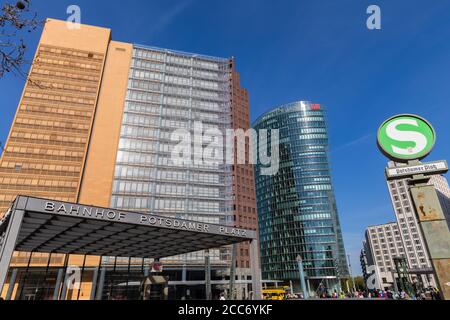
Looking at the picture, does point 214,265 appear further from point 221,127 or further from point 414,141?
point 414,141

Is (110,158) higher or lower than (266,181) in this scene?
lower

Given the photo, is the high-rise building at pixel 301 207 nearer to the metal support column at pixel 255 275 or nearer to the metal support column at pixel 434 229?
the metal support column at pixel 255 275

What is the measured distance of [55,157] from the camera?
53.5 m

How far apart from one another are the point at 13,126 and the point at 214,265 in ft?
158

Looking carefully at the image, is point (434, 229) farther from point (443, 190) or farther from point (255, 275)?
point (443, 190)

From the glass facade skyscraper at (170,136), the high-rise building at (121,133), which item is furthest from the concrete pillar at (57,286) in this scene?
the glass facade skyscraper at (170,136)

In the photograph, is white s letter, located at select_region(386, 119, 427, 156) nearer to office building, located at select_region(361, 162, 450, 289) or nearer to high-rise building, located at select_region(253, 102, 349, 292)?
high-rise building, located at select_region(253, 102, 349, 292)

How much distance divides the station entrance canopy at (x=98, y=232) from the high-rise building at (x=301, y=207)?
8770 cm

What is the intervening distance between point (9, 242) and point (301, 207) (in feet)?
359

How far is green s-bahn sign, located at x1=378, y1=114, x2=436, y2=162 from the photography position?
14531 millimetres

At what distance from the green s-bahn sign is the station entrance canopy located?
12.6m

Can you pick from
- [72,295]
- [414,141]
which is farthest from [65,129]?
[414,141]

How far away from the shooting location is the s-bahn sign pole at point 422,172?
40.7 ft

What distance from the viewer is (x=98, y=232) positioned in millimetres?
22062
